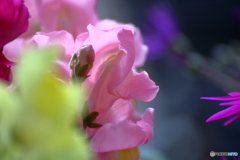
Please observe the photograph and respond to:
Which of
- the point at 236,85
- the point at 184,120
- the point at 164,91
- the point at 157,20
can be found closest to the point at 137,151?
the point at 236,85

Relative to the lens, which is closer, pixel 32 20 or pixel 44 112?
pixel 44 112

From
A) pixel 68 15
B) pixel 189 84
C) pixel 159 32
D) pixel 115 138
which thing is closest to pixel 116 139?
pixel 115 138

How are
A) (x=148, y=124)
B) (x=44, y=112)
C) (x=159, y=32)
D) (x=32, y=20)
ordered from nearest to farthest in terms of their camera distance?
(x=44, y=112) < (x=148, y=124) < (x=32, y=20) < (x=159, y=32)

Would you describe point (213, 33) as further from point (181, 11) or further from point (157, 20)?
point (157, 20)

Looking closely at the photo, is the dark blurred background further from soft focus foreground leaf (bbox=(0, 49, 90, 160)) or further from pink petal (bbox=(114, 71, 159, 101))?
soft focus foreground leaf (bbox=(0, 49, 90, 160))

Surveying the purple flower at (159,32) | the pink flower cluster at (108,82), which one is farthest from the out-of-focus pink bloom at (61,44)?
the purple flower at (159,32)

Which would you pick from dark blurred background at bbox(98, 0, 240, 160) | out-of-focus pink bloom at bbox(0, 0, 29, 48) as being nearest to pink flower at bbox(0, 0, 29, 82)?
out-of-focus pink bloom at bbox(0, 0, 29, 48)

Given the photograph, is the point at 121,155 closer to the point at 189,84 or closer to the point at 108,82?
the point at 108,82
